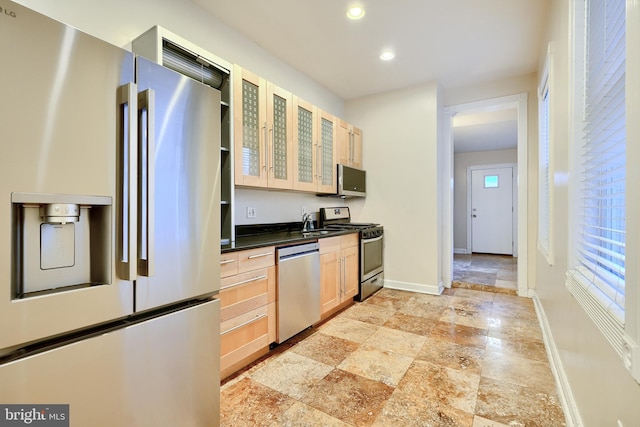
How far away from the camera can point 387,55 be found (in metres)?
3.17

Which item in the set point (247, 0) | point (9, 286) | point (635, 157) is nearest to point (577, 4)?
point (635, 157)

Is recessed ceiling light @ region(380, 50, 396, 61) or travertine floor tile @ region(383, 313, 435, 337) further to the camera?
recessed ceiling light @ region(380, 50, 396, 61)

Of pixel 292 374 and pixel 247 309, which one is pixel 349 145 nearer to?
pixel 247 309

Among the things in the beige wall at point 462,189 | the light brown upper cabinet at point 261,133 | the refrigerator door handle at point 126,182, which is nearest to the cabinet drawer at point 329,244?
the light brown upper cabinet at point 261,133

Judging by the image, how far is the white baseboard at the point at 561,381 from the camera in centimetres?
149

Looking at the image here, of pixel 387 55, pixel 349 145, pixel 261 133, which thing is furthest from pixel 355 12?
pixel 349 145

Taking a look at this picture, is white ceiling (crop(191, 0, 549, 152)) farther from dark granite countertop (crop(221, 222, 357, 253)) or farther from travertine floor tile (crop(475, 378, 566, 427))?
travertine floor tile (crop(475, 378, 566, 427))

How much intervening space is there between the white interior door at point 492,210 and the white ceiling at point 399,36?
3816 mm

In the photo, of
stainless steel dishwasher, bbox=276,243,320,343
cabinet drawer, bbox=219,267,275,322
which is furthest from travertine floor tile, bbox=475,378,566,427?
cabinet drawer, bbox=219,267,275,322

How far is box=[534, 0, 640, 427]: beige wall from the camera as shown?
3.07 feet

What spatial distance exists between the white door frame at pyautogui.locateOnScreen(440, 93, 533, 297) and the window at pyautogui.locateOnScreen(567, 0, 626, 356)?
94.9 inches

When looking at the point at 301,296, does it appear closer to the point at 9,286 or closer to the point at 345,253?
the point at 345,253

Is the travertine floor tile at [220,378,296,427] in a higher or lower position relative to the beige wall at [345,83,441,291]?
lower

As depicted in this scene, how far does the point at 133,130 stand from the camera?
1.09 meters
